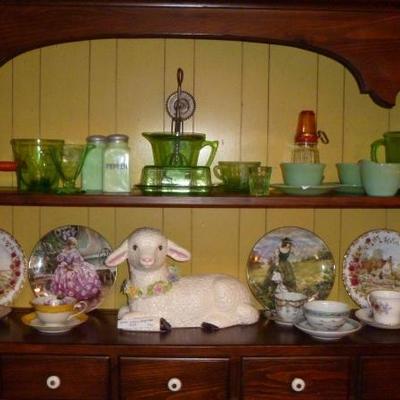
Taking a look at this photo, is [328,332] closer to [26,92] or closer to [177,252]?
[177,252]

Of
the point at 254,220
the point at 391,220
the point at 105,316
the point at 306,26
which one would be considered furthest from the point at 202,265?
the point at 306,26

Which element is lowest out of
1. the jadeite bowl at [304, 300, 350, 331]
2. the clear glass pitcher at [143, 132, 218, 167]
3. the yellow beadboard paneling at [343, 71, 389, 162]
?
the jadeite bowl at [304, 300, 350, 331]

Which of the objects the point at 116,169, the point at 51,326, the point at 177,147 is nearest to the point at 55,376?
the point at 51,326

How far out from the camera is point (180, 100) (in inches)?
63.6

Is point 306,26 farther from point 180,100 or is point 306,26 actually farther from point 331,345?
point 331,345

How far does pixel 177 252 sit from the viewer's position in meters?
1.48

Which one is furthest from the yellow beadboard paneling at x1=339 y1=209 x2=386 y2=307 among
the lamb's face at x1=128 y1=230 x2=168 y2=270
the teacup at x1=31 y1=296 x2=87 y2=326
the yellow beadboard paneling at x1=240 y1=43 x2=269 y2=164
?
the teacup at x1=31 y1=296 x2=87 y2=326

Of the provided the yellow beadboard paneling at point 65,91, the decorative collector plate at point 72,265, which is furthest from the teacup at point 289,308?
the yellow beadboard paneling at point 65,91

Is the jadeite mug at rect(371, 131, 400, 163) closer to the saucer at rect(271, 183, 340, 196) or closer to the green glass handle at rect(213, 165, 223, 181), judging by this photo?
the saucer at rect(271, 183, 340, 196)

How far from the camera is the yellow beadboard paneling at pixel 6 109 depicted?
1.62 m

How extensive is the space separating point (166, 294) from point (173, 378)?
197mm

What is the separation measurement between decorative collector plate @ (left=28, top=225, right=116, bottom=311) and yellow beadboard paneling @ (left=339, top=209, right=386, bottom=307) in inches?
25.1

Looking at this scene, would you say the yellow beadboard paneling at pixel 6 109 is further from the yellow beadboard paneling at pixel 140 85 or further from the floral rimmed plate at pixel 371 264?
the floral rimmed plate at pixel 371 264

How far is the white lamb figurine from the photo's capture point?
143 centimetres
